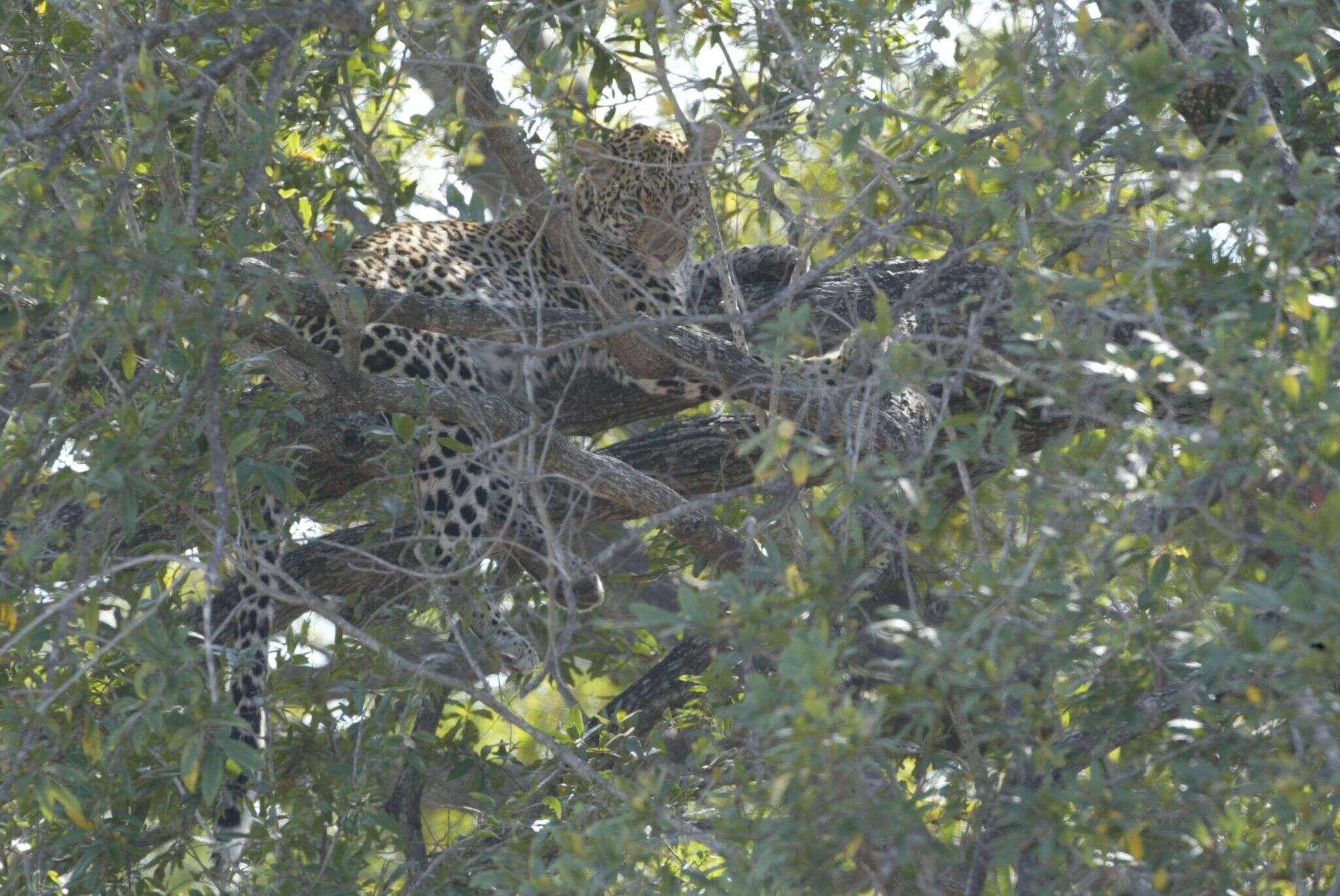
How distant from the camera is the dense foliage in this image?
2.22 meters

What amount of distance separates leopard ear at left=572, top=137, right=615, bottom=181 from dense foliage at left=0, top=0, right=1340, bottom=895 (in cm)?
13

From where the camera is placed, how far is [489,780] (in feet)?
13.3

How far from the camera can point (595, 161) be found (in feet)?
15.6

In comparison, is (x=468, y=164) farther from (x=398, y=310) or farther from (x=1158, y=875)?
(x=1158, y=875)

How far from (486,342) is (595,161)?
0.65 meters

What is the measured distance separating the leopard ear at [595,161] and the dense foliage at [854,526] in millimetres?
131

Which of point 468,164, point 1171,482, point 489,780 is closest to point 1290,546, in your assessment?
point 1171,482

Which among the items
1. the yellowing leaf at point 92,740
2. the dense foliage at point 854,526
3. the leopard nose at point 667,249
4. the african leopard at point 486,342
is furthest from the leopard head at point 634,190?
the yellowing leaf at point 92,740

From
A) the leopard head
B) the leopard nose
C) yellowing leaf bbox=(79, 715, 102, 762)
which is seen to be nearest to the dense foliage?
yellowing leaf bbox=(79, 715, 102, 762)

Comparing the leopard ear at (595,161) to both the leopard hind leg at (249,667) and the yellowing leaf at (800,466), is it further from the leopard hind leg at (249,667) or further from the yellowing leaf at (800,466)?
the yellowing leaf at (800,466)

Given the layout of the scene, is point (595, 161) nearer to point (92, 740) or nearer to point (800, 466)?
point (92, 740)

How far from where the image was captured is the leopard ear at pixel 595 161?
403cm

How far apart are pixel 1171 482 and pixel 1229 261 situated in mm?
975

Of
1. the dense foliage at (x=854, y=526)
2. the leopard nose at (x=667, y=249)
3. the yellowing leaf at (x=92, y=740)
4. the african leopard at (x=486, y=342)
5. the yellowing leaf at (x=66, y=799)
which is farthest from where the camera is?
the leopard nose at (x=667, y=249)
